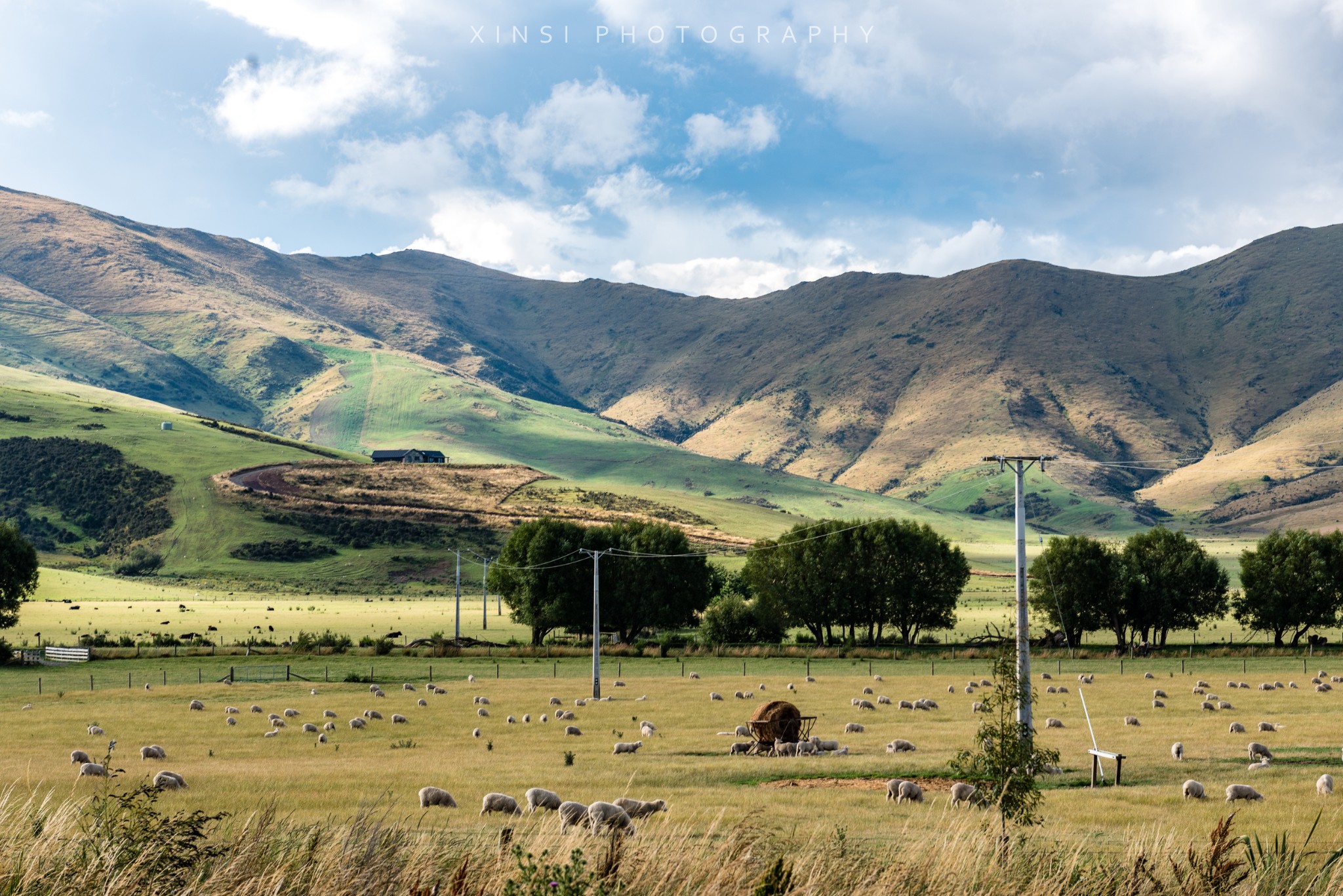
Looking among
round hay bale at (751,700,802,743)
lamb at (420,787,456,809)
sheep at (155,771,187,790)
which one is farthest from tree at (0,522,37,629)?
lamb at (420,787,456,809)

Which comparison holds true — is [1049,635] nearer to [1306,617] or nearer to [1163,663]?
[1163,663]

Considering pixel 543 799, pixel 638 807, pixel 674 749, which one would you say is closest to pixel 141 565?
pixel 674 749

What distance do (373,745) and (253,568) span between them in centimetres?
16080

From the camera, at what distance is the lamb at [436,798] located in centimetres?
2523

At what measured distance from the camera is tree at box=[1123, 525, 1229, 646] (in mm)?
102125

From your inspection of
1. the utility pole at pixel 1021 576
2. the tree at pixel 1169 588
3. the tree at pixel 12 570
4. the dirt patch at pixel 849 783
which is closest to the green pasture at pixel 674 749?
the dirt patch at pixel 849 783

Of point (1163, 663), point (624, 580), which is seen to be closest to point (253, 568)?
point (624, 580)

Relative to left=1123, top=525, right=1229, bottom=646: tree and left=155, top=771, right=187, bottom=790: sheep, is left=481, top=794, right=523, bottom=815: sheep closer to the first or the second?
left=155, top=771, right=187, bottom=790: sheep

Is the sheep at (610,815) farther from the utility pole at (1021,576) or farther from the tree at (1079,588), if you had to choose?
the tree at (1079,588)

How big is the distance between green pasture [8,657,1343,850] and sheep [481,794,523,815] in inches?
24.5

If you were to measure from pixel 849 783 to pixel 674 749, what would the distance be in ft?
32.9

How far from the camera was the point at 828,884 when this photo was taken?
884cm

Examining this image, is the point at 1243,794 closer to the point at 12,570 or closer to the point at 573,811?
the point at 573,811

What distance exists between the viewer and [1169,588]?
10219 centimetres
